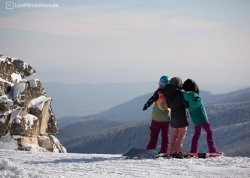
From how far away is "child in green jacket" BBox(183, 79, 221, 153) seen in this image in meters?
14.4

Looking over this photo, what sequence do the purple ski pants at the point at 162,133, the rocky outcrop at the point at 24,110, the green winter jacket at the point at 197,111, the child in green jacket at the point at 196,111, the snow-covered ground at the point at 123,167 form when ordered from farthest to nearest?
the rocky outcrop at the point at 24,110
the purple ski pants at the point at 162,133
the green winter jacket at the point at 197,111
the child in green jacket at the point at 196,111
the snow-covered ground at the point at 123,167

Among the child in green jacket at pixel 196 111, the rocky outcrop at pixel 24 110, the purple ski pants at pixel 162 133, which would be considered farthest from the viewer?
the rocky outcrop at pixel 24 110

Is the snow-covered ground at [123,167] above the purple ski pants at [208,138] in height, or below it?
below

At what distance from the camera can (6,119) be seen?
22.0 m

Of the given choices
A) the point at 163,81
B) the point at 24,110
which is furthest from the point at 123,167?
the point at 24,110

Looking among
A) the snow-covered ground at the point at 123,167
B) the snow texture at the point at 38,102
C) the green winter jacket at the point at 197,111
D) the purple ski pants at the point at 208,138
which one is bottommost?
the snow-covered ground at the point at 123,167

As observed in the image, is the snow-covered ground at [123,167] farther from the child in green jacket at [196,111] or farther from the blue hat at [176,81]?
the blue hat at [176,81]

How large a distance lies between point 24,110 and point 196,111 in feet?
38.5

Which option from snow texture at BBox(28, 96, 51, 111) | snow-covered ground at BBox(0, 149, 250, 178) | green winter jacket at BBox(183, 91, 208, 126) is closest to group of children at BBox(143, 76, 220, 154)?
green winter jacket at BBox(183, 91, 208, 126)

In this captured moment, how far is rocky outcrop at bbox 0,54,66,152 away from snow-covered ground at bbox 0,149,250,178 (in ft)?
27.7

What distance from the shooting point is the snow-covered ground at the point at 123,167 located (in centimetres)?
1046

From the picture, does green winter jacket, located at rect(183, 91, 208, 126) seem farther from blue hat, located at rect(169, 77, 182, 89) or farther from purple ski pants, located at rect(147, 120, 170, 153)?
purple ski pants, located at rect(147, 120, 170, 153)

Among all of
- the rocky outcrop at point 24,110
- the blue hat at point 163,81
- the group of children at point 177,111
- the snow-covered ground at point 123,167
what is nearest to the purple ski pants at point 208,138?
the group of children at point 177,111

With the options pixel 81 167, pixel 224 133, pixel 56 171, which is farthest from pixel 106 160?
pixel 224 133
